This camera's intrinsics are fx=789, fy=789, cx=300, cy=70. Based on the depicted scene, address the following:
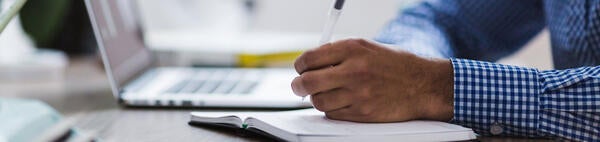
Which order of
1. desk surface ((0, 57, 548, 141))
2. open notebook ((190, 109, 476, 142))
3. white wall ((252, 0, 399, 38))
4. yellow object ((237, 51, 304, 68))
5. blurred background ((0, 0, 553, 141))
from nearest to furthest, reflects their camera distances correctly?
1. open notebook ((190, 109, 476, 142))
2. desk surface ((0, 57, 548, 141))
3. blurred background ((0, 0, 553, 141))
4. yellow object ((237, 51, 304, 68))
5. white wall ((252, 0, 399, 38))

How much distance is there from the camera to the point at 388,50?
2.54ft

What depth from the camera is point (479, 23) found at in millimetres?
1381

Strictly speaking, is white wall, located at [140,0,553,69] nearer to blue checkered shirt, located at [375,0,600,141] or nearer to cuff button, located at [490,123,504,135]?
blue checkered shirt, located at [375,0,600,141]

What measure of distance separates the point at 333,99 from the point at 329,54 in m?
0.04

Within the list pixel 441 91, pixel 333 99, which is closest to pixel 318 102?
pixel 333 99

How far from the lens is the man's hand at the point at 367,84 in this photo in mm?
747

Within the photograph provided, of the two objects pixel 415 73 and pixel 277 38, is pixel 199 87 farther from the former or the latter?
pixel 277 38

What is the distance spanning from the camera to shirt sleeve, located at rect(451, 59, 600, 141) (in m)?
0.79

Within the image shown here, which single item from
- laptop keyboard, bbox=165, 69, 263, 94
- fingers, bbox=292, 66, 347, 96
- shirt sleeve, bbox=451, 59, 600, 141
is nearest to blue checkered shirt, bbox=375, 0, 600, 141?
shirt sleeve, bbox=451, 59, 600, 141

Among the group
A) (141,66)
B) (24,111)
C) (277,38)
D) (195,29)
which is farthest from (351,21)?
(24,111)

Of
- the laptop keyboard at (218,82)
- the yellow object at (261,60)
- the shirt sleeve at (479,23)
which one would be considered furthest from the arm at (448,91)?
the yellow object at (261,60)

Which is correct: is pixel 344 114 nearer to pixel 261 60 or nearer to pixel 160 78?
pixel 160 78

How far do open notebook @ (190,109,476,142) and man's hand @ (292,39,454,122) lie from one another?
1 centimetres

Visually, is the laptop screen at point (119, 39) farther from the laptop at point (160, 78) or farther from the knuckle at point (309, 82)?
the knuckle at point (309, 82)
